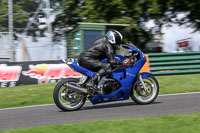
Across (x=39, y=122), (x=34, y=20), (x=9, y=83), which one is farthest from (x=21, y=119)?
(x=34, y=20)

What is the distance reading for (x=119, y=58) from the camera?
23.4 feet

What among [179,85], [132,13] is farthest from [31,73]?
[132,13]

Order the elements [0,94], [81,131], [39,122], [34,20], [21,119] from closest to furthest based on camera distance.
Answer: [81,131] → [39,122] → [21,119] → [0,94] → [34,20]

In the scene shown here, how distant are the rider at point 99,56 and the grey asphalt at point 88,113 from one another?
675mm

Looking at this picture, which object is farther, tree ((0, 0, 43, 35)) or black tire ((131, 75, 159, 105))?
tree ((0, 0, 43, 35))

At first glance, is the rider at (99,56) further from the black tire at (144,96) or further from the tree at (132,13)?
the tree at (132,13)

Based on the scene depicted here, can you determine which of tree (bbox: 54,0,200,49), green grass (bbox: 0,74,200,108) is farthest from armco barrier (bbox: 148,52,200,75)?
tree (bbox: 54,0,200,49)

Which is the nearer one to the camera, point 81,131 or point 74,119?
point 81,131

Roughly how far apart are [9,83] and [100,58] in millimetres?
6748

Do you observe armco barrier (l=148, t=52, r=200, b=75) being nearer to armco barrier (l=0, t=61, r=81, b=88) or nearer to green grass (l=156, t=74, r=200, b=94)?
green grass (l=156, t=74, r=200, b=94)

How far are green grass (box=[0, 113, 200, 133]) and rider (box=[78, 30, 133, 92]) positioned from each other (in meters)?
1.67

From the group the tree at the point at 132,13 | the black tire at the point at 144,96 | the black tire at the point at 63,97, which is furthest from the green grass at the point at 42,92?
the tree at the point at 132,13

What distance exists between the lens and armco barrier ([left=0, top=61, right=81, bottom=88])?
41.4ft

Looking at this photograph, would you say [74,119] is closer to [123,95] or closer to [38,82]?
[123,95]
